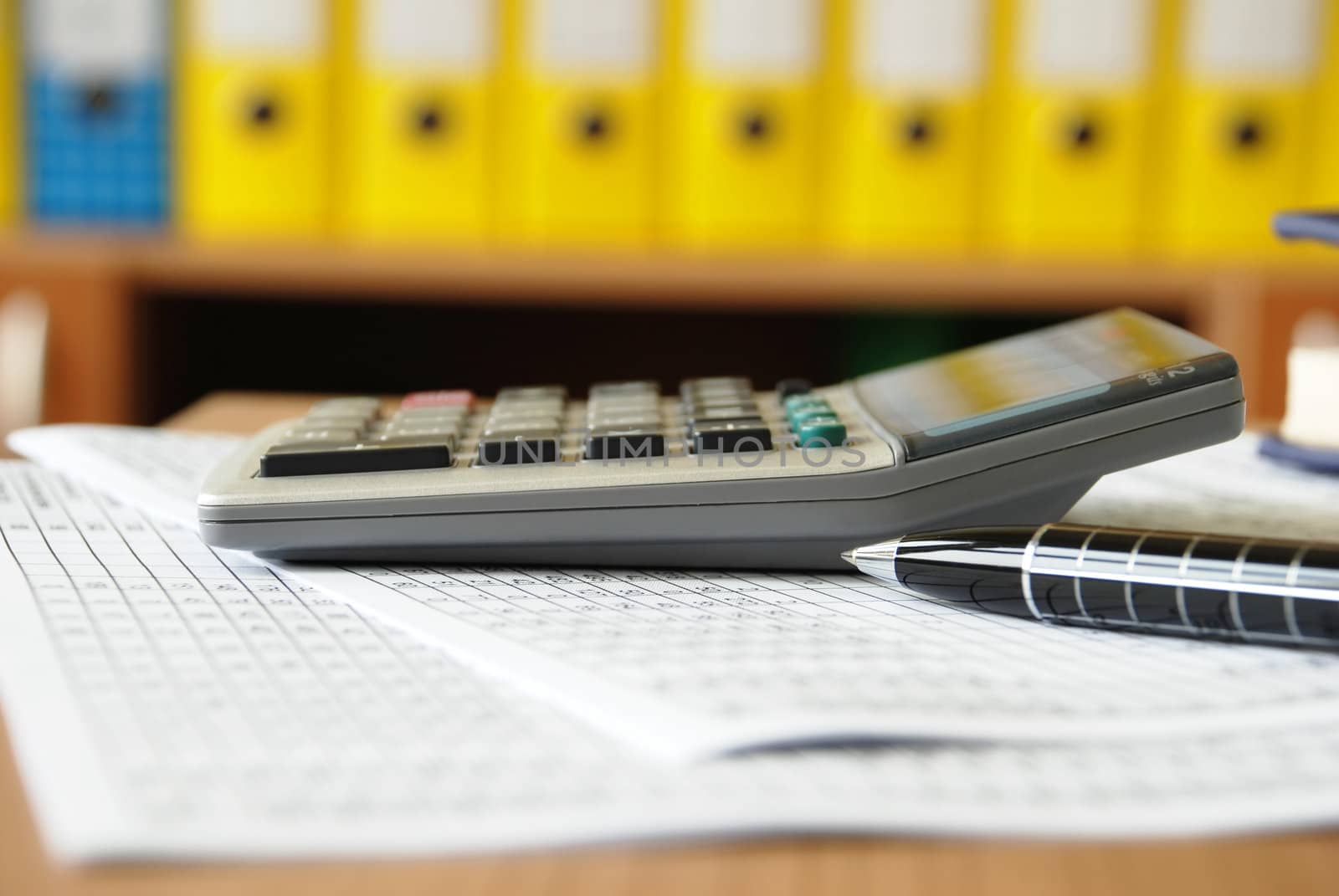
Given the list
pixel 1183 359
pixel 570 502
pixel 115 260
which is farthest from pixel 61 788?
pixel 115 260

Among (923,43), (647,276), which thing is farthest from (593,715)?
(923,43)

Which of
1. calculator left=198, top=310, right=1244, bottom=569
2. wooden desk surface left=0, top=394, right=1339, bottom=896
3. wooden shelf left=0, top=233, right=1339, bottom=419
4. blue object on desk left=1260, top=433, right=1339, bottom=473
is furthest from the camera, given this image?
wooden shelf left=0, top=233, right=1339, bottom=419

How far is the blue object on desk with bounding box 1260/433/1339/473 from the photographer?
49 centimetres

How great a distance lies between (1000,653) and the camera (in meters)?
0.28

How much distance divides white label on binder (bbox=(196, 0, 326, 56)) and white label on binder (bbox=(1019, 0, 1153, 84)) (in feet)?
1.65

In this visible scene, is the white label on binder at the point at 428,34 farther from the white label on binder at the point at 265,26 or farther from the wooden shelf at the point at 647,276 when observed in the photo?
the wooden shelf at the point at 647,276

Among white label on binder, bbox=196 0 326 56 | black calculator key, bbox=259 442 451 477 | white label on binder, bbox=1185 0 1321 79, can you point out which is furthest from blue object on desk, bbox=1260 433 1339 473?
white label on binder, bbox=196 0 326 56

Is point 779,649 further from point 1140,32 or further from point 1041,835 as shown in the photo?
point 1140,32

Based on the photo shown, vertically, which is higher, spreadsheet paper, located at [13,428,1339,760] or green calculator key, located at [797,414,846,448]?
green calculator key, located at [797,414,846,448]

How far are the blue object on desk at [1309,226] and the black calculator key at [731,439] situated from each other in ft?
0.65

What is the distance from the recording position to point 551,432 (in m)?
0.36

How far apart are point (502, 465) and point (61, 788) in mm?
161

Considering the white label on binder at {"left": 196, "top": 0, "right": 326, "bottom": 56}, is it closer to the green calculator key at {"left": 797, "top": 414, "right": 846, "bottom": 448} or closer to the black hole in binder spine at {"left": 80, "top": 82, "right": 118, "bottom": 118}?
the black hole in binder spine at {"left": 80, "top": 82, "right": 118, "bottom": 118}

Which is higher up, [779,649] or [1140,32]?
[1140,32]
